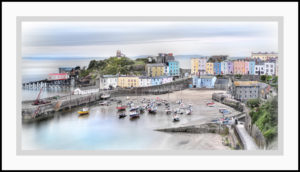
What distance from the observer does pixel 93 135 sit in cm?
618

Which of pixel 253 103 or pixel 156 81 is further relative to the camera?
pixel 156 81

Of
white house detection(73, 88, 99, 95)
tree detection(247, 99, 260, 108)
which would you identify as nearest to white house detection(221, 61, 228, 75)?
tree detection(247, 99, 260, 108)

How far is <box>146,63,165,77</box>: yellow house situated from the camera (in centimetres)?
716

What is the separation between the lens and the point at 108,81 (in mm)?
7406

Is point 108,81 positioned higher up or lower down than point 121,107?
higher up

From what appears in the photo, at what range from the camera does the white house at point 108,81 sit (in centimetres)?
737

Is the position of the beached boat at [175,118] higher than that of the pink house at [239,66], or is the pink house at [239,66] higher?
the pink house at [239,66]

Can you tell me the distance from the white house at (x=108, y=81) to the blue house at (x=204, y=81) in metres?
1.73

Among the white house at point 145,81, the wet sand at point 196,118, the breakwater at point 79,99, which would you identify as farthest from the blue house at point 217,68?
the white house at point 145,81

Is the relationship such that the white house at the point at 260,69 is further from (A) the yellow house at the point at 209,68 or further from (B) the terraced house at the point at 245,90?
(A) the yellow house at the point at 209,68

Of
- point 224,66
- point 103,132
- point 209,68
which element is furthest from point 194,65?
point 103,132

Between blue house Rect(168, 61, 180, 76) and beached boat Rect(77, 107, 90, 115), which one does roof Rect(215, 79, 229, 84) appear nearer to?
blue house Rect(168, 61, 180, 76)

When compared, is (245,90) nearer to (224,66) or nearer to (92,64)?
(224,66)

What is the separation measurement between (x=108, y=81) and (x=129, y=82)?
55cm
